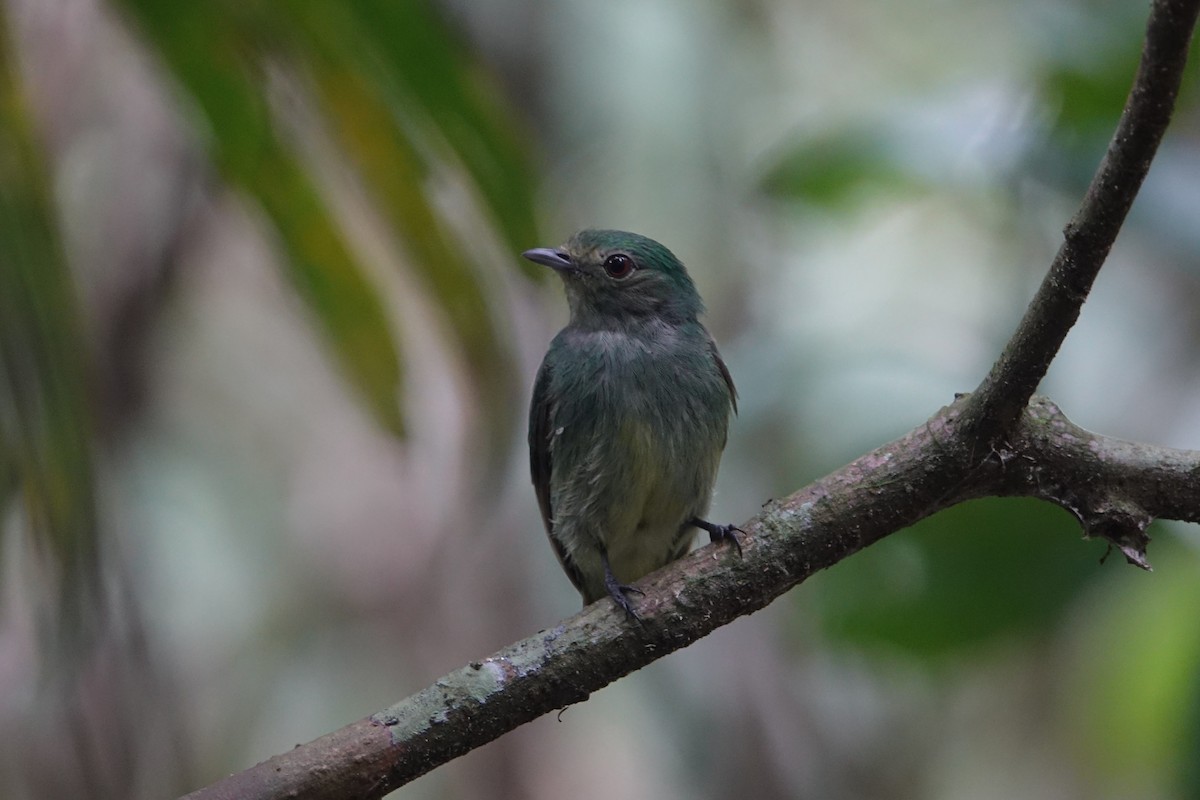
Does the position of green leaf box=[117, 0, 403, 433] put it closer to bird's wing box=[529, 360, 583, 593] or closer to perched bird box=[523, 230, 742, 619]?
perched bird box=[523, 230, 742, 619]

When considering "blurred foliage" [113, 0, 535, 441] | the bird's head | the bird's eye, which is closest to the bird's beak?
the bird's head

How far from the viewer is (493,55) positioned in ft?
21.7

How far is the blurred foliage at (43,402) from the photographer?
1902 mm

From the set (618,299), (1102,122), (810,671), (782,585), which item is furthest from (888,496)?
(810,671)

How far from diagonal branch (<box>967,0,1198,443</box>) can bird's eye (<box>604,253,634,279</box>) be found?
189 centimetres

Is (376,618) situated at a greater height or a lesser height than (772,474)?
lesser

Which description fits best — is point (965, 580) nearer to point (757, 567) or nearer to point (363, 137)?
point (757, 567)

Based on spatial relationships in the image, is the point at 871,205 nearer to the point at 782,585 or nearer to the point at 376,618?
the point at 782,585

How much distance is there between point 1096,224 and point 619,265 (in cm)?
232

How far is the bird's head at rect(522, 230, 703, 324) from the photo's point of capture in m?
4.18

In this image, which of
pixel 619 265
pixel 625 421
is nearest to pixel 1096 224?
pixel 625 421

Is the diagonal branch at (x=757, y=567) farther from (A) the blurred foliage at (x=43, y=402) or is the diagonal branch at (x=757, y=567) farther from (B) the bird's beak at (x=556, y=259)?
(B) the bird's beak at (x=556, y=259)

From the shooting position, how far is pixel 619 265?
4215mm

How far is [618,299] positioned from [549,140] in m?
2.55
